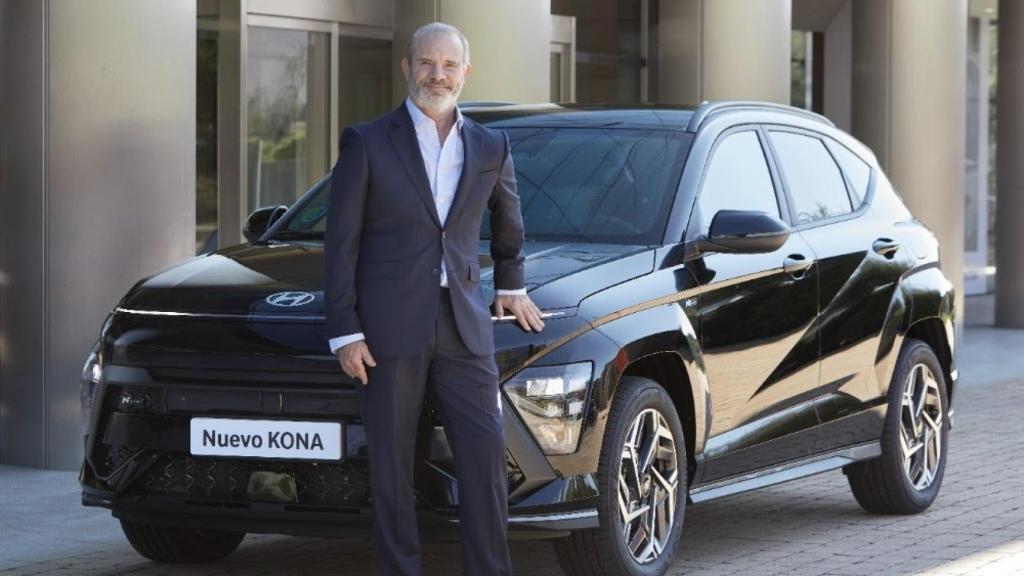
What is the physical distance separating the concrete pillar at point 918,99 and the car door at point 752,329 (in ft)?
31.3

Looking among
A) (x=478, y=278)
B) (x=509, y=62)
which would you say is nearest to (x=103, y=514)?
(x=478, y=278)

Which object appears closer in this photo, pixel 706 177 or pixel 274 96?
pixel 706 177

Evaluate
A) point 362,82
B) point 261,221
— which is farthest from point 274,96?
point 261,221

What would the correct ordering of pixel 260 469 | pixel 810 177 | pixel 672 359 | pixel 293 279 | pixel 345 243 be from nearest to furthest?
pixel 345 243
pixel 260 469
pixel 293 279
pixel 672 359
pixel 810 177

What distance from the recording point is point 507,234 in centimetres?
598

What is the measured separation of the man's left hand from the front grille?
61cm

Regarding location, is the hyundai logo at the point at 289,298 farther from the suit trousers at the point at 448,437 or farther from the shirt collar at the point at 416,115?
the shirt collar at the point at 416,115

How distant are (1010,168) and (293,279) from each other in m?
14.5

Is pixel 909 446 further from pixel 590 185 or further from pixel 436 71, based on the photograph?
pixel 436 71

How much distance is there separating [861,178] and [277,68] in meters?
6.24

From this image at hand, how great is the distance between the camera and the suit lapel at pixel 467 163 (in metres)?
5.71

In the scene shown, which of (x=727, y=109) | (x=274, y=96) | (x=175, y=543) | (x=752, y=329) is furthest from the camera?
(x=274, y=96)

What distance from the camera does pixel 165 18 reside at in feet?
32.9

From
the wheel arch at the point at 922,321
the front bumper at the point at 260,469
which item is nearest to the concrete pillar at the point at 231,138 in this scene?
the wheel arch at the point at 922,321
